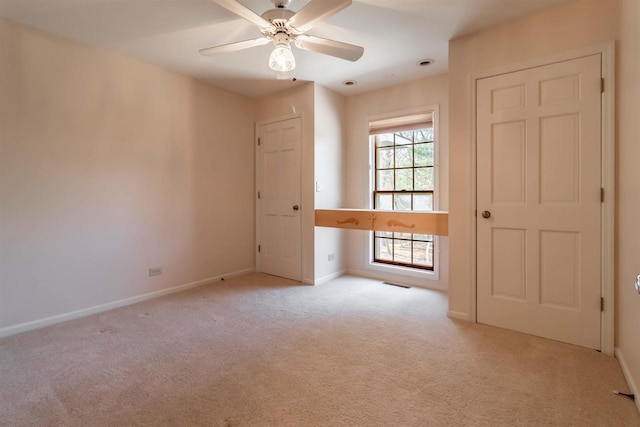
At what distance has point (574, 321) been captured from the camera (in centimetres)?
225

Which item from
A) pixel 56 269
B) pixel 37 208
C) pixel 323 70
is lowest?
pixel 56 269

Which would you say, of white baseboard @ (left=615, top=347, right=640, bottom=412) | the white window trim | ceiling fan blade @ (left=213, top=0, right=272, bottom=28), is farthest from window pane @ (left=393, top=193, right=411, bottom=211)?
ceiling fan blade @ (left=213, top=0, right=272, bottom=28)

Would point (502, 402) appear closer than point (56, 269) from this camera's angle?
Yes

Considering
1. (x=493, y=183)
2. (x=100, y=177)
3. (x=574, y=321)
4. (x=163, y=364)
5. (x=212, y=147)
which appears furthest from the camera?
(x=212, y=147)

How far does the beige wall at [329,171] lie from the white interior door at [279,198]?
10.1 inches

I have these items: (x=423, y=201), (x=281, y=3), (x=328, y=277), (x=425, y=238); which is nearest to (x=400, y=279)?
(x=425, y=238)

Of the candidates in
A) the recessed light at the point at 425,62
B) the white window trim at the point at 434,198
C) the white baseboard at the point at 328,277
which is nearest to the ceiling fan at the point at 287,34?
the recessed light at the point at 425,62

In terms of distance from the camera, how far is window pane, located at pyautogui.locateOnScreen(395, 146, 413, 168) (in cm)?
392

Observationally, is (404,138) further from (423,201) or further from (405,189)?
(423,201)

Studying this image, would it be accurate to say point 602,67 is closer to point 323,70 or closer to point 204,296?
point 323,70

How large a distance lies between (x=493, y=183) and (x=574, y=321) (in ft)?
3.74

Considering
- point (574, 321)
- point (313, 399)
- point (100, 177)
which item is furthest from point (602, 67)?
point (100, 177)

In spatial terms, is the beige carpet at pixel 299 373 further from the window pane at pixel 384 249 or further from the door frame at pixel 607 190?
the window pane at pixel 384 249

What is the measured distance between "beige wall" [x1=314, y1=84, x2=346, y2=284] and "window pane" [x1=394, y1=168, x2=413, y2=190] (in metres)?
0.75
